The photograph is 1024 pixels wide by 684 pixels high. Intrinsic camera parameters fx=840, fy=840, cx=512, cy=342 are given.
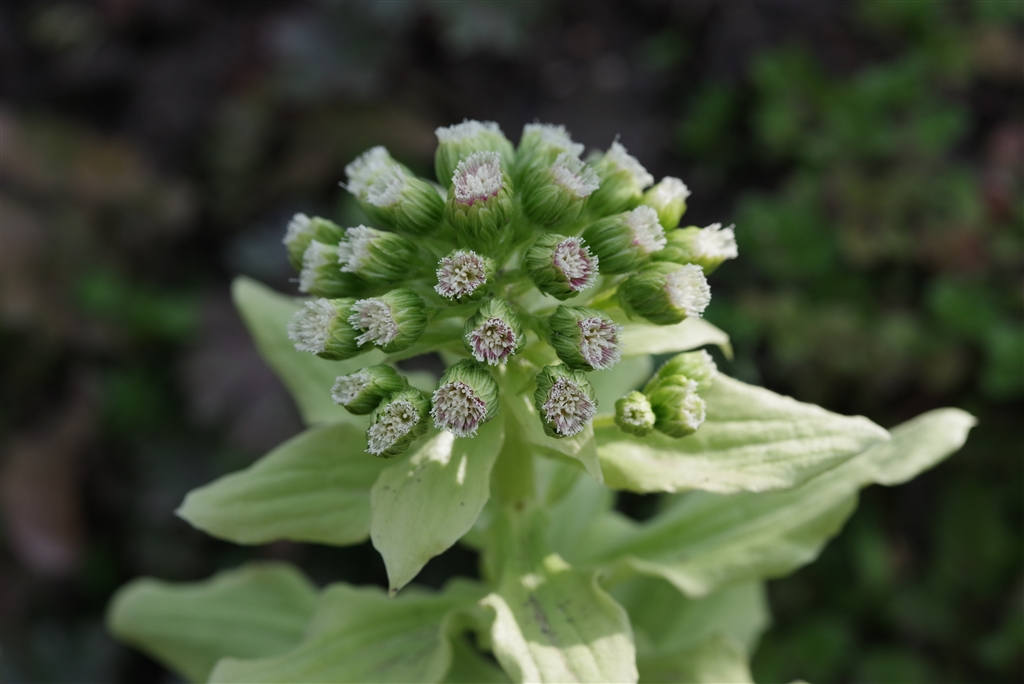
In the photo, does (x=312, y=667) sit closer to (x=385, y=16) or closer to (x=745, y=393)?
(x=745, y=393)

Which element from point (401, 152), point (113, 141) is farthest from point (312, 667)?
point (113, 141)

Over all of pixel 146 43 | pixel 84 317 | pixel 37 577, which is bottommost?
pixel 37 577

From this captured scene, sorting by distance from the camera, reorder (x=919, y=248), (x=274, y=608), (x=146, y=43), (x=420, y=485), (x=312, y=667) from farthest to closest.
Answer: (x=146, y=43)
(x=919, y=248)
(x=274, y=608)
(x=312, y=667)
(x=420, y=485)

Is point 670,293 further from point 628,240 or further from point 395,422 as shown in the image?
point 395,422

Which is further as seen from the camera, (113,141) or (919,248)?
(113,141)

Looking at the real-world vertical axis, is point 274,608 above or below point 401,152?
below

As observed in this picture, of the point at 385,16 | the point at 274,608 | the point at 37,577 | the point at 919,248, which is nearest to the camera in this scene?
the point at 274,608

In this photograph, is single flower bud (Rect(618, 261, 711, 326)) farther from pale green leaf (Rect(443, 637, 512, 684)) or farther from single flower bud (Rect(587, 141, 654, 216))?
pale green leaf (Rect(443, 637, 512, 684))
